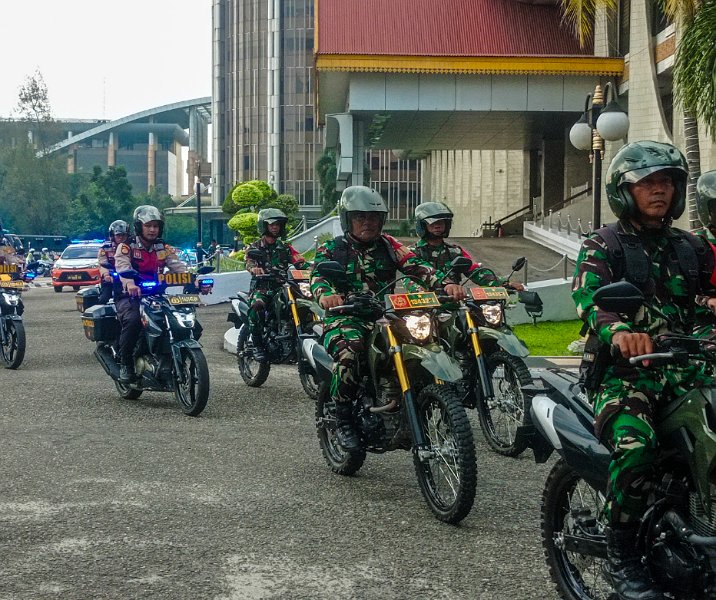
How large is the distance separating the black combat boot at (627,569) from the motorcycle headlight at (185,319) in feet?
21.5

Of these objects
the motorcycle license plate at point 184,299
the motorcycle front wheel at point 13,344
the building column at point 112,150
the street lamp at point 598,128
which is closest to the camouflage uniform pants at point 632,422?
the motorcycle license plate at point 184,299

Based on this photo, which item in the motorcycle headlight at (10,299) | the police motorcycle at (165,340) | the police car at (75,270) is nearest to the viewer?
the police motorcycle at (165,340)

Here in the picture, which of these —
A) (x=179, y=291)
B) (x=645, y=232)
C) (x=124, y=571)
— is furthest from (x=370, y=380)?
(x=179, y=291)

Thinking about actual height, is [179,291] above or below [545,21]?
below

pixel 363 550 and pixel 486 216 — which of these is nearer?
pixel 363 550

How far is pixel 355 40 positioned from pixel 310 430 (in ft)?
78.9

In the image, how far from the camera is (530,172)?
48094mm

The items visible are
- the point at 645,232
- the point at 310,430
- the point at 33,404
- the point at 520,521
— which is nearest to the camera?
the point at 645,232

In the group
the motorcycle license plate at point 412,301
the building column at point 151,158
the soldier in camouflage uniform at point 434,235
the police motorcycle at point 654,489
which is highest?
the building column at point 151,158

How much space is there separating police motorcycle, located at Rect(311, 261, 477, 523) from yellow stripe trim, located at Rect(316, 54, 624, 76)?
23318 millimetres

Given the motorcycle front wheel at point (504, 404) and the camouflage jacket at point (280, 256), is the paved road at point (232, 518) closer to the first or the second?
the motorcycle front wheel at point (504, 404)

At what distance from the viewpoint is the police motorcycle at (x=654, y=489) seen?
138 inches

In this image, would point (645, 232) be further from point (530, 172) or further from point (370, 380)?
point (530, 172)

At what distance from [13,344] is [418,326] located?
8.44 metres
